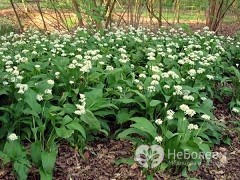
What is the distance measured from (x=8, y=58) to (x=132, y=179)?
8.67ft

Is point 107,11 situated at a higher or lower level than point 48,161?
higher

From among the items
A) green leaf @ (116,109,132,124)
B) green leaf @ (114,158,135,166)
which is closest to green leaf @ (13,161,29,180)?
green leaf @ (114,158,135,166)

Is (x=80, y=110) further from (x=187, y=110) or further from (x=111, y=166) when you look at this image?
(x=187, y=110)

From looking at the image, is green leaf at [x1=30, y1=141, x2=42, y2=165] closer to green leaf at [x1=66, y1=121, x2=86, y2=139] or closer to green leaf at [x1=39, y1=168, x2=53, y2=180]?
green leaf at [x1=39, y1=168, x2=53, y2=180]

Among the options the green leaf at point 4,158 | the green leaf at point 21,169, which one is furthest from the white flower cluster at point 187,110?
the green leaf at point 4,158

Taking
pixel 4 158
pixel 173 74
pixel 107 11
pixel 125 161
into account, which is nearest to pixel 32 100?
pixel 4 158

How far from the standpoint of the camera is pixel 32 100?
371 centimetres

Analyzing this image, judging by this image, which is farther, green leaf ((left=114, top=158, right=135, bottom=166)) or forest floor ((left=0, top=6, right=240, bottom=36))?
forest floor ((left=0, top=6, right=240, bottom=36))

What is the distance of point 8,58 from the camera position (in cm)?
507

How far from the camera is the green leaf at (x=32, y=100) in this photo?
145 inches

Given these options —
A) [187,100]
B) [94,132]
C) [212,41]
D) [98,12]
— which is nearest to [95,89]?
[94,132]

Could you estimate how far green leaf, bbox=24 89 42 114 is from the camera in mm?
3671

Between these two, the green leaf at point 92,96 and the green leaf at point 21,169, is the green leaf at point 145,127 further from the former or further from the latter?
the green leaf at point 21,169

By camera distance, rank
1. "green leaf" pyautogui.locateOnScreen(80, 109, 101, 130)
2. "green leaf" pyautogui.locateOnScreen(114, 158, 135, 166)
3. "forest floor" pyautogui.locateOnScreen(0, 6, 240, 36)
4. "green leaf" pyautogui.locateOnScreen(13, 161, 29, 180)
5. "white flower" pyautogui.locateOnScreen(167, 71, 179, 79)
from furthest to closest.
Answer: "forest floor" pyautogui.locateOnScreen(0, 6, 240, 36) → "white flower" pyautogui.locateOnScreen(167, 71, 179, 79) → "green leaf" pyautogui.locateOnScreen(80, 109, 101, 130) → "green leaf" pyautogui.locateOnScreen(114, 158, 135, 166) → "green leaf" pyautogui.locateOnScreen(13, 161, 29, 180)
